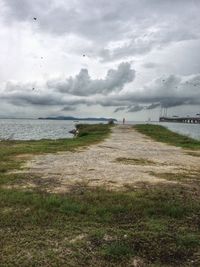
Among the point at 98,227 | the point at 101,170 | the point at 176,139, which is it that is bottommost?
the point at 176,139

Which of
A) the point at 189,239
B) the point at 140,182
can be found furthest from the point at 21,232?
the point at 140,182

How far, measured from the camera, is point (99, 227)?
10430mm

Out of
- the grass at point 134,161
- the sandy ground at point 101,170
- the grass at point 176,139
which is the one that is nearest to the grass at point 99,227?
the sandy ground at point 101,170

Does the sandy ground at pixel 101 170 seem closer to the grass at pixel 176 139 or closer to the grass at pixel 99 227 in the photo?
the grass at pixel 99 227

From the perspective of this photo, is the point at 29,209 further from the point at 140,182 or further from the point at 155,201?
the point at 140,182

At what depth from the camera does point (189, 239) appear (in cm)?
966

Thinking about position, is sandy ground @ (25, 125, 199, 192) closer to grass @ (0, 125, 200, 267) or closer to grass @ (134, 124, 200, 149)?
grass @ (0, 125, 200, 267)

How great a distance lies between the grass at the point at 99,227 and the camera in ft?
28.3

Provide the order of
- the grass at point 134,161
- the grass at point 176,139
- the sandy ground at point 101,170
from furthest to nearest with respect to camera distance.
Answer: the grass at point 176,139 → the grass at point 134,161 → the sandy ground at point 101,170

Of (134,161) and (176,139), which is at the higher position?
(134,161)

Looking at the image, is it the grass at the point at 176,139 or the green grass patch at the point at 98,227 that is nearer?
the green grass patch at the point at 98,227

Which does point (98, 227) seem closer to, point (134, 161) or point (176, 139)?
point (134, 161)

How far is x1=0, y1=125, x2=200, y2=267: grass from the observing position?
8633 millimetres

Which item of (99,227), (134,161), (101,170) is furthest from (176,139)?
(99,227)
